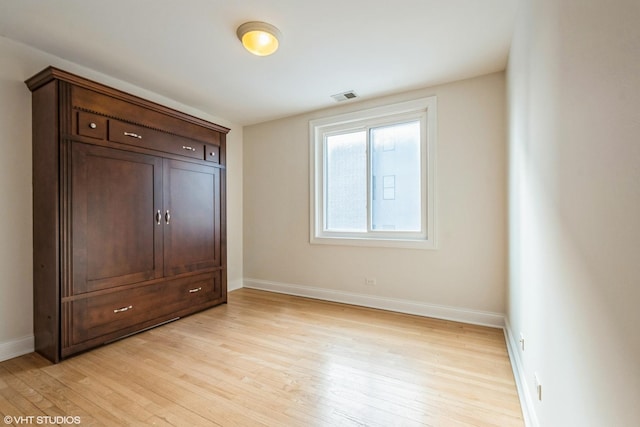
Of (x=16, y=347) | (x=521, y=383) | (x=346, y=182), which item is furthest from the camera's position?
(x=346, y=182)

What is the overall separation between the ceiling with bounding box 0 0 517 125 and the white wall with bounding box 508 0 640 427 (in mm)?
830

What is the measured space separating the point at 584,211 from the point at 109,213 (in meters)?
3.14

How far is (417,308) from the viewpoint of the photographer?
3297mm

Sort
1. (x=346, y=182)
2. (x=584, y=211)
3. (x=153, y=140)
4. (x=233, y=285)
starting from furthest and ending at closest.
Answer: (x=233, y=285)
(x=346, y=182)
(x=153, y=140)
(x=584, y=211)

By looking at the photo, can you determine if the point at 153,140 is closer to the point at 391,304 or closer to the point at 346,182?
the point at 346,182

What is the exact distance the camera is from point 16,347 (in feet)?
7.72

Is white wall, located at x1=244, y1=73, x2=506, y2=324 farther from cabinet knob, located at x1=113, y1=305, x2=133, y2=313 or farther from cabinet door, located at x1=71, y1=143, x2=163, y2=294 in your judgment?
cabinet knob, located at x1=113, y1=305, x2=133, y2=313

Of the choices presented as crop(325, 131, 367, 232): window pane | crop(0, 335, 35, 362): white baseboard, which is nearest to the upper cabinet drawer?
crop(0, 335, 35, 362): white baseboard

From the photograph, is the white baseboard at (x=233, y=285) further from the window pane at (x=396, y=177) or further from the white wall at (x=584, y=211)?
the white wall at (x=584, y=211)

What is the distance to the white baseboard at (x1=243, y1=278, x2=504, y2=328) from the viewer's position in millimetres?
2965

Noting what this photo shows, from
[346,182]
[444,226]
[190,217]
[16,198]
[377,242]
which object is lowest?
[377,242]

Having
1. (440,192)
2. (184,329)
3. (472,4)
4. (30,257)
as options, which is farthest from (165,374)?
(472,4)

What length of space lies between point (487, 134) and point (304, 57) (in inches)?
77.4

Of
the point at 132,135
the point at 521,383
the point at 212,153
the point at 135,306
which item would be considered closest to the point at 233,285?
the point at 135,306
